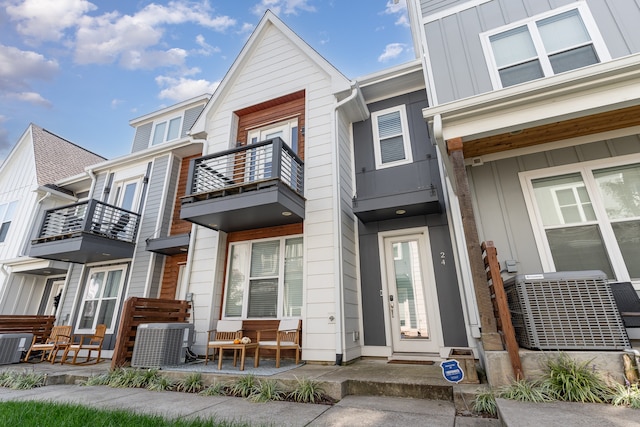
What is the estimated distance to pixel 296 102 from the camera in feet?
24.3

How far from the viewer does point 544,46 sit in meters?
4.53

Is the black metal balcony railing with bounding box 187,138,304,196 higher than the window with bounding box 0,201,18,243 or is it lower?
lower

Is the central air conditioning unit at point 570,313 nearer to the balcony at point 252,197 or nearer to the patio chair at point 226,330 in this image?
the balcony at point 252,197

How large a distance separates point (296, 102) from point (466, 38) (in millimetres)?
3985

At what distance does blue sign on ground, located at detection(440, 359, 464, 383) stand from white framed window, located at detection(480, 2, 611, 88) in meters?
4.12

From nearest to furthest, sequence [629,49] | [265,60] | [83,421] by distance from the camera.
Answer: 1. [83,421]
2. [629,49]
3. [265,60]

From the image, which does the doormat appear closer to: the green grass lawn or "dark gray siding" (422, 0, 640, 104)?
the green grass lawn

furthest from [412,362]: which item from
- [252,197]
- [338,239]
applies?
[252,197]

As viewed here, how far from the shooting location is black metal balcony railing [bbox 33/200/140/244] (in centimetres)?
781

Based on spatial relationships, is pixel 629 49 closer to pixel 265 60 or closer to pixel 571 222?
pixel 571 222

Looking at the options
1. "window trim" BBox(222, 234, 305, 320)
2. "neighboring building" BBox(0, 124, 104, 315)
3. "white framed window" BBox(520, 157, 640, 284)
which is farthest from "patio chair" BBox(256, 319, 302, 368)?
"neighboring building" BBox(0, 124, 104, 315)

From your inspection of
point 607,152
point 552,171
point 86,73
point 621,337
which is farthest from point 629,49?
point 86,73

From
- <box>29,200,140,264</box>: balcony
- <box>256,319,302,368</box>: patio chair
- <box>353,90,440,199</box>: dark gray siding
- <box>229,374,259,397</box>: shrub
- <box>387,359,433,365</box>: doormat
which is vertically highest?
<box>353,90,440,199</box>: dark gray siding

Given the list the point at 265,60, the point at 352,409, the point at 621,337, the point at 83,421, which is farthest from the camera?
the point at 265,60
